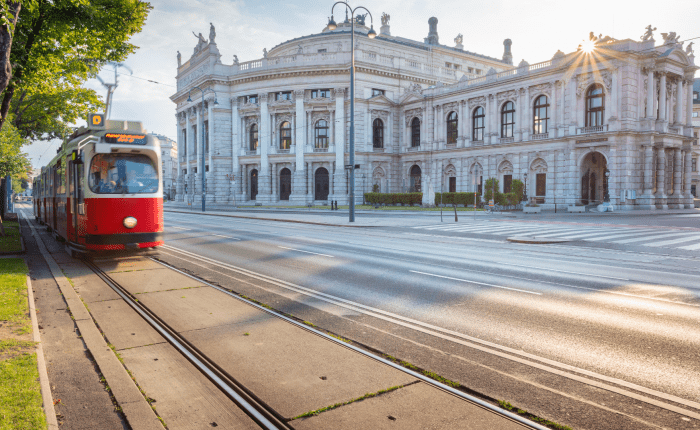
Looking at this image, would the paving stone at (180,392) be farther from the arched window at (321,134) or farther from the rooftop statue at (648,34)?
the arched window at (321,134)

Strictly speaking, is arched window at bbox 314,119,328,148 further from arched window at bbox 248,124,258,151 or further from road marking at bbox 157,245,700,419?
road marking at bbox 157,245,700,419

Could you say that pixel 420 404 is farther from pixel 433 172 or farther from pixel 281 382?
pixel 433 172

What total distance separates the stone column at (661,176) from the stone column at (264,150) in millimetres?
43952

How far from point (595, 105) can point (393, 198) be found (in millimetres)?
21923

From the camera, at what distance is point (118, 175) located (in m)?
11.8

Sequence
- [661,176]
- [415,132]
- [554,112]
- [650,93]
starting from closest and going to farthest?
[650,93] → [661,176] → [554,112] → [415,132]

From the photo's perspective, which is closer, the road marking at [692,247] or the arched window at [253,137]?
the road marking at [692,247]

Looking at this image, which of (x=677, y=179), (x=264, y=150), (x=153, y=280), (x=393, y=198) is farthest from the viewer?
(x=264, y=150)

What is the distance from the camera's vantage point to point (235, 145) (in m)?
65.0

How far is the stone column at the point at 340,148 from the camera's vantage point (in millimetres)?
58656

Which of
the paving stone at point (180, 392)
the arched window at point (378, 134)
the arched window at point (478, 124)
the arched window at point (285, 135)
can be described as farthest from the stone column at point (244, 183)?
the paving stone at point (180, 392)

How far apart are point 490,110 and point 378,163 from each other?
52.7 feet

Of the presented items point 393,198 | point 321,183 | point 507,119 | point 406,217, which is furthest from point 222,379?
point 321,183

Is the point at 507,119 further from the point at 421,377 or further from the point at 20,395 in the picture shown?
the point at 20,395
